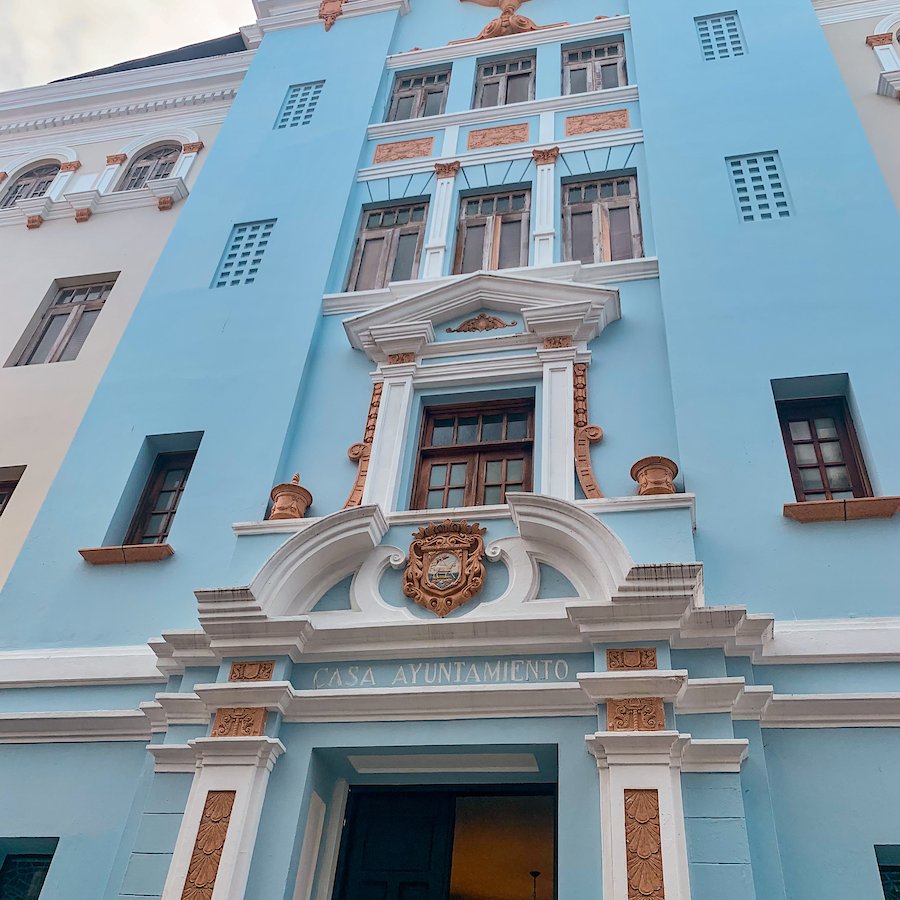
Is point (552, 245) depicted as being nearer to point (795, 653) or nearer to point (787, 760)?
point (795, 653)

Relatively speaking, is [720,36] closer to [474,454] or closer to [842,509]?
[474,454]

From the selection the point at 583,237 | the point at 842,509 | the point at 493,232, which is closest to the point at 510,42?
the point at 493,232

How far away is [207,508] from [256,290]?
353 centimetres

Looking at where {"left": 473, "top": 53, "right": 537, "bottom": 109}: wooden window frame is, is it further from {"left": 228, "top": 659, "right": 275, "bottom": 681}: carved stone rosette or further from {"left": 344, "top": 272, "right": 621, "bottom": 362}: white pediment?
{"left": 228, "top": 659, "right": 275, "bottom": 681}: carved stone rosette

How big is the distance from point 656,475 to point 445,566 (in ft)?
6.75

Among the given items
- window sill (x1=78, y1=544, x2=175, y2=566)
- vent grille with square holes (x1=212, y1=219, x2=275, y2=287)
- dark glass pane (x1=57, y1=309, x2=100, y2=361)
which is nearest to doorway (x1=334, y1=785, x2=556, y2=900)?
window sill (x1=78, y1=544, x2=175, y2=566)

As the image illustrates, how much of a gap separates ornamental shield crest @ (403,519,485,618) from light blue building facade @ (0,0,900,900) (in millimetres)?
29

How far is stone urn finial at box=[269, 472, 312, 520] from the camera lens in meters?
8.98

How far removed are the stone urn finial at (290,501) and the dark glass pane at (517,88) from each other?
8.12 m

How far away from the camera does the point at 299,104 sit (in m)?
15.1

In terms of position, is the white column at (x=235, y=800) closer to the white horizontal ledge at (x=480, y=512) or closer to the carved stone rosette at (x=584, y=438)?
the white horizontal ledge at (x=480, y=512)

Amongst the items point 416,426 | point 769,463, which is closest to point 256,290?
point 416,426

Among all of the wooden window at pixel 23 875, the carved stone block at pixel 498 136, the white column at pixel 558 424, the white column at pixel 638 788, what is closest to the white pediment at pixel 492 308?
the white column at pixel 558 424

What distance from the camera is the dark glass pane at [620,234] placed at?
11.5 metres
